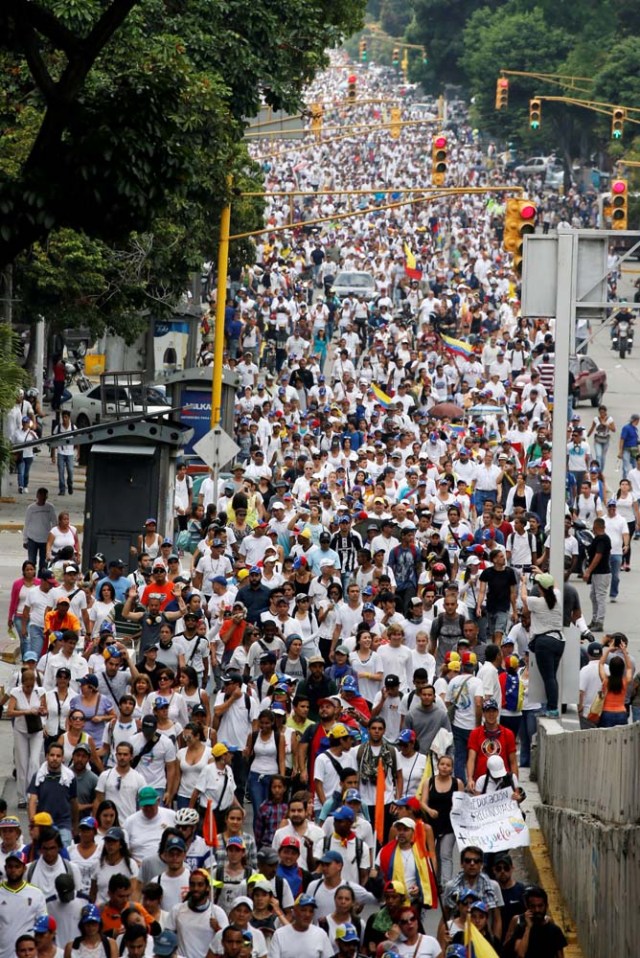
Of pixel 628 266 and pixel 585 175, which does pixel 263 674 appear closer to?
pixel 628 266

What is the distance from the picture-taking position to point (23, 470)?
1334 inches

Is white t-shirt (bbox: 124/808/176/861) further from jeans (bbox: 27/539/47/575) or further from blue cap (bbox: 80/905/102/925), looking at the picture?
jeans (bbox: 27/539/47/575)

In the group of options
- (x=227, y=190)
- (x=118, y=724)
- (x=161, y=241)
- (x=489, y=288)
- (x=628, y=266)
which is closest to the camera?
(x=118, y=724)

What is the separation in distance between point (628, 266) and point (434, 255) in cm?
1617

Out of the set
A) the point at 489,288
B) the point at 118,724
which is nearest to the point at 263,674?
the point at 118,724

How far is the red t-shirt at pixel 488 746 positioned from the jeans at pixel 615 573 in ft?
31.7

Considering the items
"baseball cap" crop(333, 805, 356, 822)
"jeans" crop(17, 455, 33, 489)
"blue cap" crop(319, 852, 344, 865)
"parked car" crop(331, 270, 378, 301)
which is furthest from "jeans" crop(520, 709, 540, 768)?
"parked car" crop(331, 270, 378, 301)

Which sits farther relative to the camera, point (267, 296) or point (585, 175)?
point (585, 175)

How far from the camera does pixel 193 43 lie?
32938 millimetres

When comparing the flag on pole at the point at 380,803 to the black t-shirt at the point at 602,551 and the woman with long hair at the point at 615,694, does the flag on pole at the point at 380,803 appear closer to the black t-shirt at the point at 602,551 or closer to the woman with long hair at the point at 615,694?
the woman with long hair at the point at 615,694

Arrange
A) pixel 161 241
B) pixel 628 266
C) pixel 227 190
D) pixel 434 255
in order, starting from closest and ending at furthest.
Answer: pixel 227 190, pixel 161 241, pixel 434 255, pixel 628 266

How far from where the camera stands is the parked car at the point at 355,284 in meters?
58.5

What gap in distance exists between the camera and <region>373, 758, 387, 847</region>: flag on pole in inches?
612

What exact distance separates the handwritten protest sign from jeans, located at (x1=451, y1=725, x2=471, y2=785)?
2.16 metres
